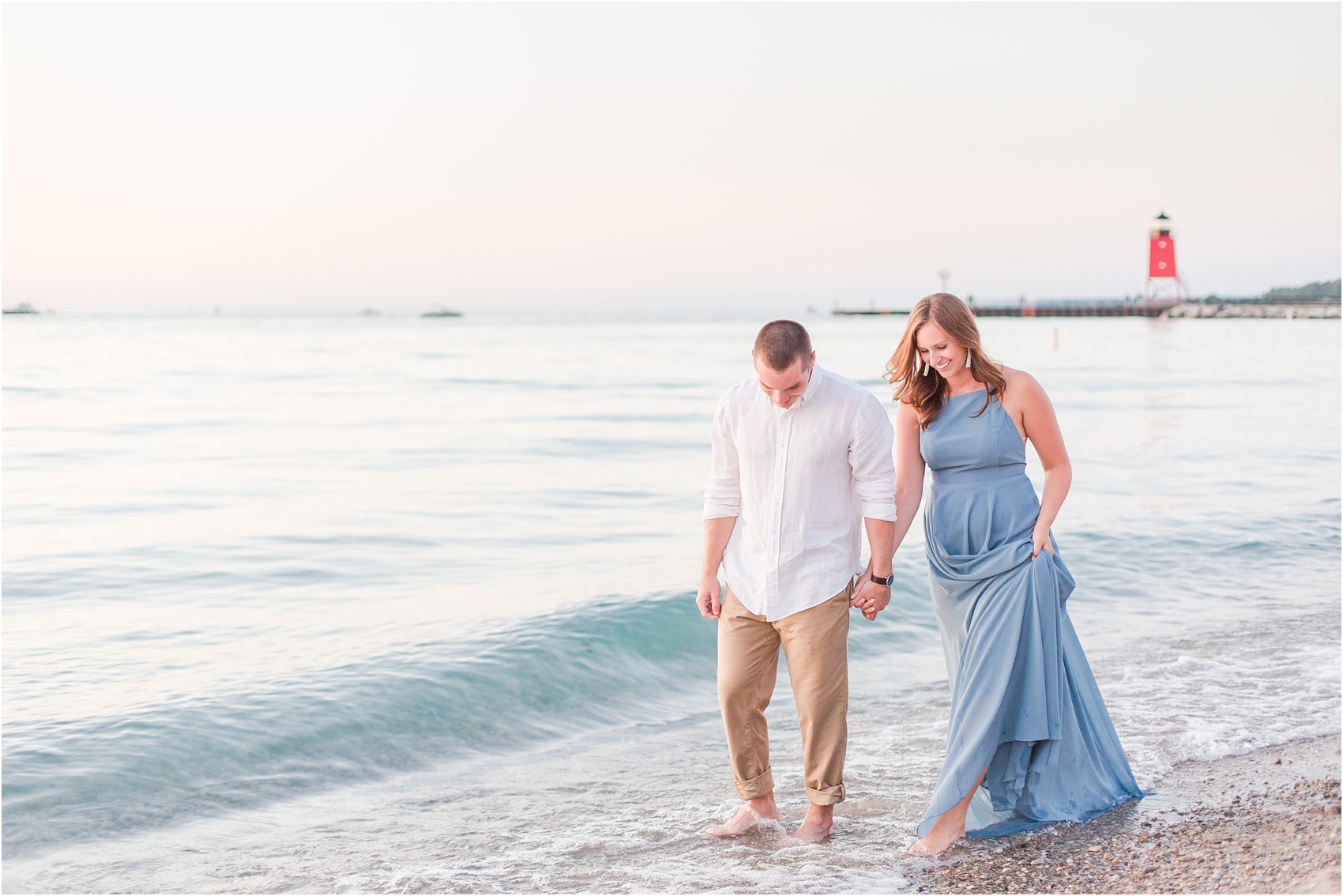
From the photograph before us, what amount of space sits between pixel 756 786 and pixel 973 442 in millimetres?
1599

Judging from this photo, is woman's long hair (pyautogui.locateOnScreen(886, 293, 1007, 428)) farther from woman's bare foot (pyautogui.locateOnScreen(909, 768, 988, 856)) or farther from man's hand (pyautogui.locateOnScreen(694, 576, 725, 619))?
woman's bare foot (pyautogui.locateOnScreen(909, 768, 988, 856))

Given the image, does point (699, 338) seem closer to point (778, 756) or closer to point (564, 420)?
point (564, 420)

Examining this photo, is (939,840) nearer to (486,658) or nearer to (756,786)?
(756,786)

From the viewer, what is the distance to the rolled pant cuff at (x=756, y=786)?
4207 millimetres

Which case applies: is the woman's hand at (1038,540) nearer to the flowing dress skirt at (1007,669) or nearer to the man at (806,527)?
the flowing dress skirt at (1007,669)

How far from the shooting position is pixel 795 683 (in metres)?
3.93

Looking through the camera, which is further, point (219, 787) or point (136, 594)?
point (136, 594)

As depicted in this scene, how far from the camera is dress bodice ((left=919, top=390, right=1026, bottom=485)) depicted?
3836mm

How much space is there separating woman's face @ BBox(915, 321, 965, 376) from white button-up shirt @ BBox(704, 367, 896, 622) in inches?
10.1

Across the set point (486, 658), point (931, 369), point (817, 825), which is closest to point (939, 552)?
point (931, 369)

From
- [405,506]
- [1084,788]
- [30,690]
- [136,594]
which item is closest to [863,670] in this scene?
[1084,788]

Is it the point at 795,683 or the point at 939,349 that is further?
the point at 795,683

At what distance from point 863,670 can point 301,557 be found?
572 cm

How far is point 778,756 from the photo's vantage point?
5.34 m
